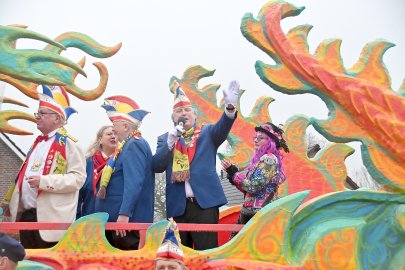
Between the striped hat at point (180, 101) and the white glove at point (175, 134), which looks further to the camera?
the striped hat at point (180, 101)

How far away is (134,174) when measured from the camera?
3311mm

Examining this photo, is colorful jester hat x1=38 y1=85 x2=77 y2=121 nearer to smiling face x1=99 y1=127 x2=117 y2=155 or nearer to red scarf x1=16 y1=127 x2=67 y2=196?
red scarf x1=16 y1=127 x2=67 y2=196

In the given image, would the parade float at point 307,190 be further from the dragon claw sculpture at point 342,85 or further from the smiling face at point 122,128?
the smiling face at point 122,128

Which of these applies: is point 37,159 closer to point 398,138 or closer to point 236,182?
point 236,182

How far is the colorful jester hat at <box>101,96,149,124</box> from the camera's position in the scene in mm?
3736

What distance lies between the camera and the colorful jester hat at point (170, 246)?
2676mm

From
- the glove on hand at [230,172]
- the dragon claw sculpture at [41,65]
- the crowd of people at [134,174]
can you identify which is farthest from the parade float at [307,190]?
the glove on hand at [230,172]

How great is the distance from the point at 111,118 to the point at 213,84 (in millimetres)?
2593

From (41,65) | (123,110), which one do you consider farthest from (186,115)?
(41,65)

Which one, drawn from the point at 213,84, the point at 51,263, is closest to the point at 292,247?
the point at 51,263

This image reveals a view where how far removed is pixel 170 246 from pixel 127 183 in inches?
27.9

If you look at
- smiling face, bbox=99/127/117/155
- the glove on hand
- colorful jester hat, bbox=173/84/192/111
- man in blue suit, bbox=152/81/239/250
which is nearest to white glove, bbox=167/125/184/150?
man in blue suit, bbox=152/81/239/250

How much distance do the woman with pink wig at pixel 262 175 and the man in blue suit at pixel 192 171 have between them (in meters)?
0.21

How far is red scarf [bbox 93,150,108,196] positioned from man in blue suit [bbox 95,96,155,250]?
0.20 meters
